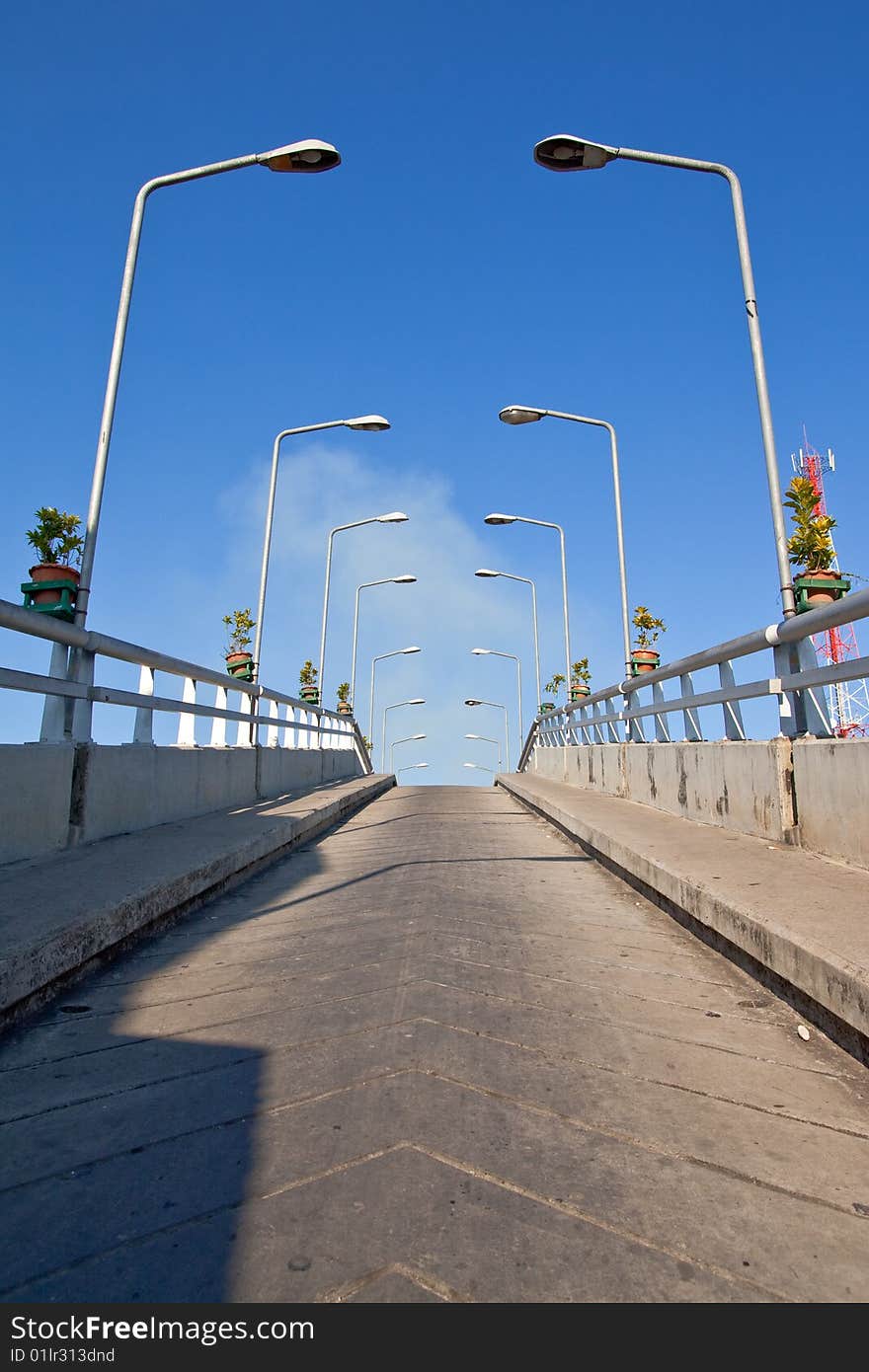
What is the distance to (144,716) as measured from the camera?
802 cm

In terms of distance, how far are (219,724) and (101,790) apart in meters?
3.83

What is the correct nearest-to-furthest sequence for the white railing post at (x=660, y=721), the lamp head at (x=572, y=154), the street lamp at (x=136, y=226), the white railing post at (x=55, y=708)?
the white railing post at (x=55, y=708)
the street lamp at (x=136, y=226)
the lamp head at (x=572, y=154)
the white railing post at (x=660, y=721)

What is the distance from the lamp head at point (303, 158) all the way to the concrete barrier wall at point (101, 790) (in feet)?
21.4

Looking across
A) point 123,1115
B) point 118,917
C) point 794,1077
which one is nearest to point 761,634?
point 794,1077

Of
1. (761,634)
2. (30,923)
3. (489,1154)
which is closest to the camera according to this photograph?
(489,1154)

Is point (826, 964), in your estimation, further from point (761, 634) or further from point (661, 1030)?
point (761, 634)

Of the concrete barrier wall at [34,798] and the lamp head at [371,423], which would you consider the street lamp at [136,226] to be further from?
the lamp head at [371,423]

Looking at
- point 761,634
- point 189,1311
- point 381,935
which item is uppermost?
point 761,634

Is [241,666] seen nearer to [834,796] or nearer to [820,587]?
[820,587]

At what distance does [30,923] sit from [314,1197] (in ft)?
7.83

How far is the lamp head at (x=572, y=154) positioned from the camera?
9.01m

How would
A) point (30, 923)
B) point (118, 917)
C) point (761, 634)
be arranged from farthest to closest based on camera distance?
point (761, 634) < point (118, 917) < point (30, 923)

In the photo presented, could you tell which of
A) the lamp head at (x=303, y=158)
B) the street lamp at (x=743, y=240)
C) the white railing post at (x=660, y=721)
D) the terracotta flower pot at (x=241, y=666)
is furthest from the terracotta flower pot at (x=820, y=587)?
the terracotta flower pot at (x=241, y=666)

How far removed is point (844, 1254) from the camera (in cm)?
188
